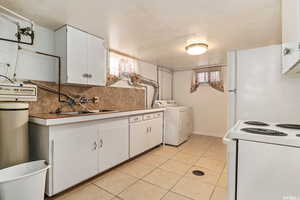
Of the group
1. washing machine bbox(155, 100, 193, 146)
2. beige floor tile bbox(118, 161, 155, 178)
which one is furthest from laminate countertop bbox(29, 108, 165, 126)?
washing machine bbox(155, 100, 193, 146)

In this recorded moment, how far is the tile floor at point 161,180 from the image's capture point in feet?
5.43

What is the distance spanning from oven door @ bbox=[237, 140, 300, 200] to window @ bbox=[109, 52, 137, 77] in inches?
107

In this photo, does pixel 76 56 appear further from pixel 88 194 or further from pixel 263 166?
pixel 263 166

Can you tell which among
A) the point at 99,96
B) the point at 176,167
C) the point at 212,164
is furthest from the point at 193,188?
the point at 99,96

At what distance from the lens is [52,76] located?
6.84ft

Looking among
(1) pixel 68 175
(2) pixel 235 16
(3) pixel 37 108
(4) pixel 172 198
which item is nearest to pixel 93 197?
(1) pixel 68 175

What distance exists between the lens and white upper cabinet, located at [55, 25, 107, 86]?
6.37 ft

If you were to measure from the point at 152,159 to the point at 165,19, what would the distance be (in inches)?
92.1

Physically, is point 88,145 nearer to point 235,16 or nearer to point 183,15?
point 183,15

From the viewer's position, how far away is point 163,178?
2023mm

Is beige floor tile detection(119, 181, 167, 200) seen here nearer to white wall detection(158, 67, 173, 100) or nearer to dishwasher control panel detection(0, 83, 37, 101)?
dishwasher control panel detection(0, 83, 37, 101)

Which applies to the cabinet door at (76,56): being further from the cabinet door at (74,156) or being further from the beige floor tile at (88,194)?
the beige floor tile at (88,194)

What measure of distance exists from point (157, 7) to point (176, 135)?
2.68 metres

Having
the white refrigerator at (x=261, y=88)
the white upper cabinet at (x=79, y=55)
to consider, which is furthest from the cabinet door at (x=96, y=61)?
the white refrigerator at (x=261, y=88)
